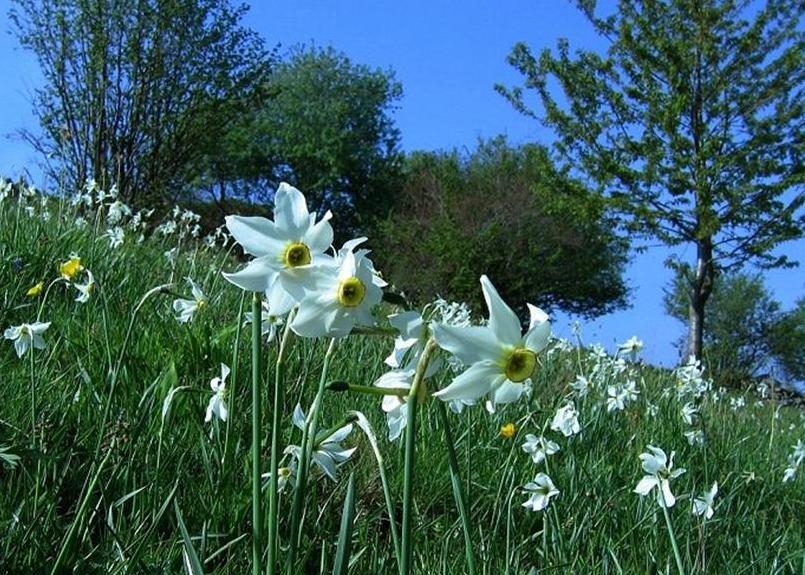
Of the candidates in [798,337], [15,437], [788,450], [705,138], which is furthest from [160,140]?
[798,337]

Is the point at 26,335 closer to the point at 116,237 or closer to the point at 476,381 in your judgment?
the point at 476,381

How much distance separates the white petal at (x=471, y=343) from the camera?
0.92 meters

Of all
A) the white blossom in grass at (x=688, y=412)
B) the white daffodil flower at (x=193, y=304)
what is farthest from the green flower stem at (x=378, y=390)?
the white blossom in grass at (x=688, y=412)

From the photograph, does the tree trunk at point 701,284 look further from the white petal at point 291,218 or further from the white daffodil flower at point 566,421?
the white petal at point 291,218

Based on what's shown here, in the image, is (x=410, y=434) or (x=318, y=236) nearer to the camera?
(x=410, y=434)

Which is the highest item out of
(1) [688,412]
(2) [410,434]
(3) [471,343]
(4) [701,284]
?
(4) [701,284]

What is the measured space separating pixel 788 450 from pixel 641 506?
289cm

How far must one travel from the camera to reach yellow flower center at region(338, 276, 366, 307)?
99 centimetres

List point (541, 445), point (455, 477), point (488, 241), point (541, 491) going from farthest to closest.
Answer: point (488, 241) → point (541, 445) → point (541, 491) → point (455, 477)

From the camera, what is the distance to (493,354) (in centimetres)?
96

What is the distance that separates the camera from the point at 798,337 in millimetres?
27891

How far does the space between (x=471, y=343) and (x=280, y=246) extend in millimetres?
279

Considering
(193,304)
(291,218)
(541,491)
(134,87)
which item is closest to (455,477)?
(291,218)

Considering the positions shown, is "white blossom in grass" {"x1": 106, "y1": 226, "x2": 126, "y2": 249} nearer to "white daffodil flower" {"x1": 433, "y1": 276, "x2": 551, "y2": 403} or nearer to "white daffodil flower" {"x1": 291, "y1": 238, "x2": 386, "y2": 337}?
"white daffodil flower" {"x1": 291, "y1": 238, "x2": 386, "y2": 337}
